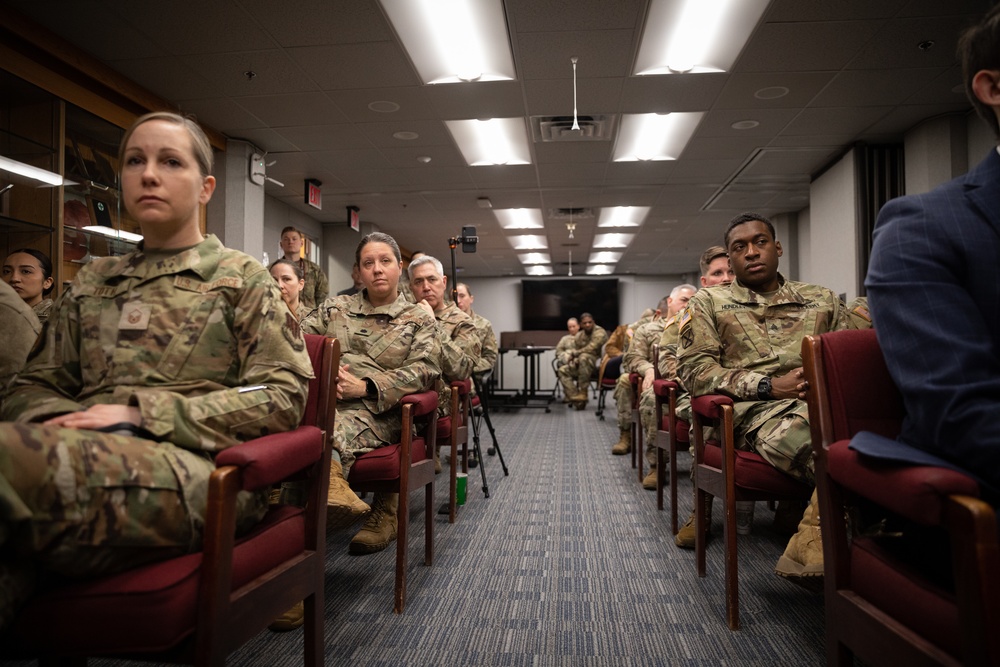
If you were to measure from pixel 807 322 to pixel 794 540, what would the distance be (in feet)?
2.89

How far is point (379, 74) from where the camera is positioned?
13.8 ft

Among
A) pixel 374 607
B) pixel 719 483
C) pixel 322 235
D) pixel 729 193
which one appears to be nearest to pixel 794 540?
pixel 719 483

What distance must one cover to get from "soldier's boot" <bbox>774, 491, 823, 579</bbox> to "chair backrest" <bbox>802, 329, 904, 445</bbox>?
48cm

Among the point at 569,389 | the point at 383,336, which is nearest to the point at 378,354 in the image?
the point at 383,336

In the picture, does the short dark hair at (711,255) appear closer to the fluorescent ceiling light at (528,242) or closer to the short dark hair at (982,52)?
the short dark hair at (982,52)

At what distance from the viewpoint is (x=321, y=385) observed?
1.39 metres

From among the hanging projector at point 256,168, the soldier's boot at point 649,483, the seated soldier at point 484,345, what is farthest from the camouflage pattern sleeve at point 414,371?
the hanging projector at point 256,168

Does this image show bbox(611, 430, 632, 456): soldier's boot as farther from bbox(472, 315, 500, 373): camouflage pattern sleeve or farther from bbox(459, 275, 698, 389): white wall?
bbox(459, 275, 698, 389): white wall

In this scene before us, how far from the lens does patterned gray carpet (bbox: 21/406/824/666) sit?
1631 mm

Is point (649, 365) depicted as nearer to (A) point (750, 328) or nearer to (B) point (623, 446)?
(B) point (623, 446)

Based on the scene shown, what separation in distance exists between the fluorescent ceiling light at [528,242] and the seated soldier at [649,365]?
582 centimetres

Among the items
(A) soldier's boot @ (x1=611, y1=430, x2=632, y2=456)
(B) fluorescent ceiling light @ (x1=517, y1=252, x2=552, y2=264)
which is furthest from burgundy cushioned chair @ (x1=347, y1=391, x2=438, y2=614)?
(B) fluorescent ceiling light @ (x1=517, y1=252, x2=552, y2=264)

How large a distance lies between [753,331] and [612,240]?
893cm

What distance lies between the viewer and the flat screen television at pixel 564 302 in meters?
15.7
